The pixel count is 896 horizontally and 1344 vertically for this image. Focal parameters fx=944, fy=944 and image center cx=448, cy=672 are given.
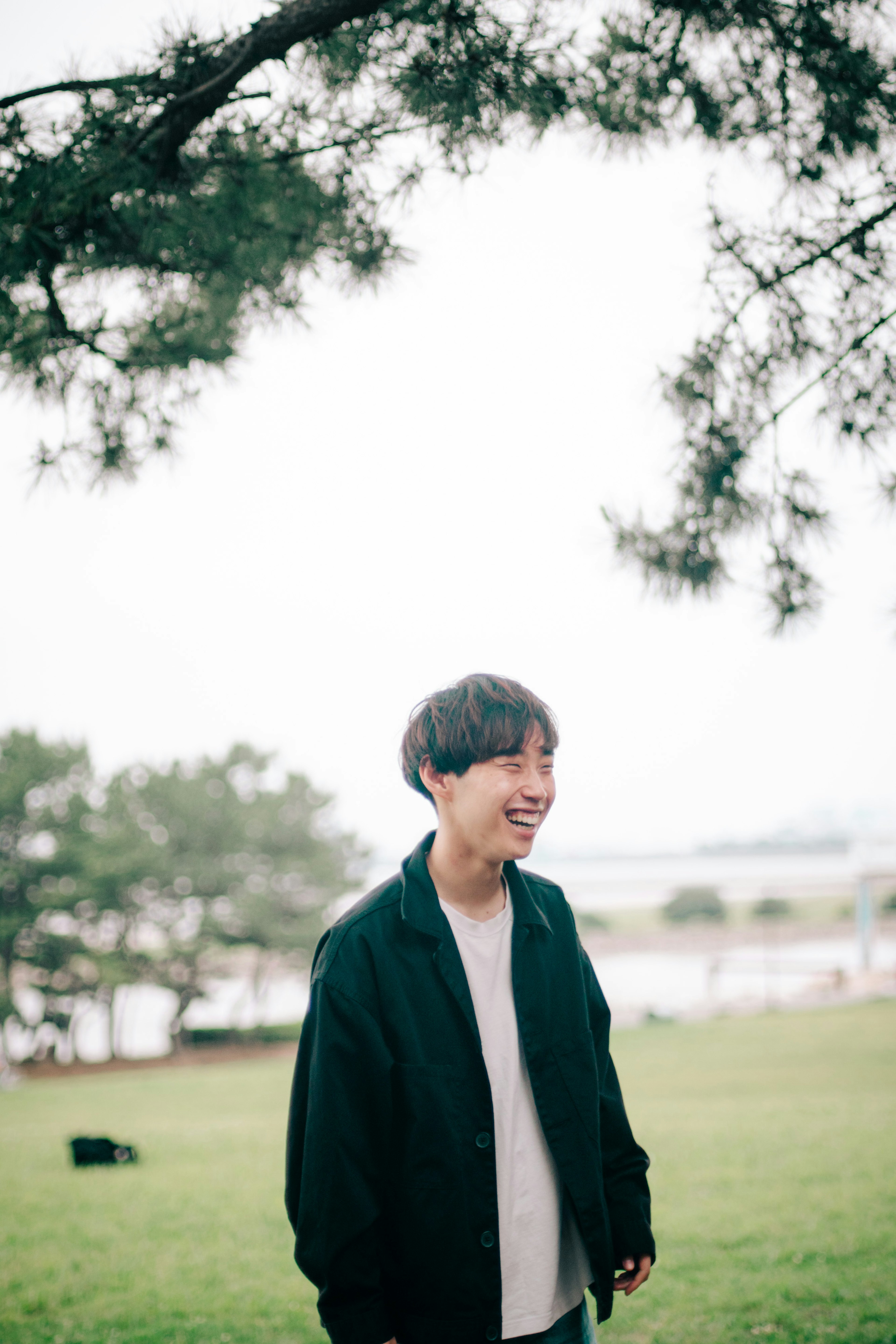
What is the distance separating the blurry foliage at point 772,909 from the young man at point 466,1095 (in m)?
27.4

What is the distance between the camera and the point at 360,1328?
1393 mm

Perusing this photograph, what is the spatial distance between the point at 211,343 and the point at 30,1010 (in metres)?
21.5

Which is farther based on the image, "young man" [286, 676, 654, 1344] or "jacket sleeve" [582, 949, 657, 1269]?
"jacket sleeve" [582, 949, 657, 1269]

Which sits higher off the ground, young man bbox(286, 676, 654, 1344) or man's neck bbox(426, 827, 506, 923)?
man's neck bbox(426, 827, 506, 923)

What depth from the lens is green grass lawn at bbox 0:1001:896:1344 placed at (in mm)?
3180

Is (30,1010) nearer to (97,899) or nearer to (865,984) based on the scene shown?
(97,899)

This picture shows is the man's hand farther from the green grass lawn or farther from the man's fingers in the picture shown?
the green grass lawn

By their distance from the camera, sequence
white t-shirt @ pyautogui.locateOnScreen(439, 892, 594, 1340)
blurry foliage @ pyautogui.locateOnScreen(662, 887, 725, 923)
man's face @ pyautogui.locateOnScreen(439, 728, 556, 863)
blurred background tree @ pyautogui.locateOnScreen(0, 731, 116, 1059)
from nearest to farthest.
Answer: white t-shirt @ pyautogui.locateOnScreen(439, 892, 594, 1340)
man's face @ pyautogui.locateOnScreen(439, 728, 556, 863)
blurred background tree @ pyautogui.locateOnScreen(0, 731, 116, 1059)
blurry foliage @ pyautogui.locateOnScreen(662, 887, 725, 923)

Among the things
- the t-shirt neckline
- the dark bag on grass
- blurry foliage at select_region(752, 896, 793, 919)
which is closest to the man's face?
the t-shirt neckline

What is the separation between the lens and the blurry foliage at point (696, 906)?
1496 inches

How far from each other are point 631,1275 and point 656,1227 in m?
2.90

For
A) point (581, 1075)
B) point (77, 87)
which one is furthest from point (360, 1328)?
point (77, 87)

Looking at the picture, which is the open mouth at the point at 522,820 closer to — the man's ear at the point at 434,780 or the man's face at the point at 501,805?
the man's face at the point at 501,805

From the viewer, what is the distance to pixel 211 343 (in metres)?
3.49
